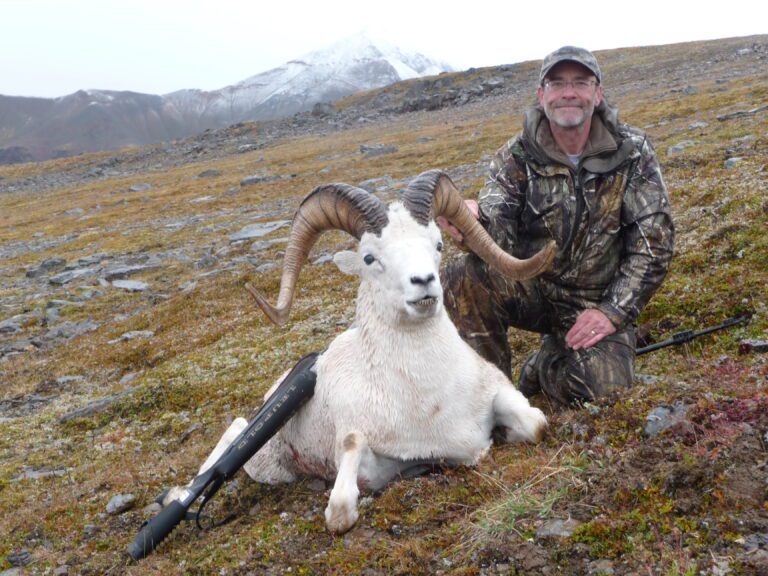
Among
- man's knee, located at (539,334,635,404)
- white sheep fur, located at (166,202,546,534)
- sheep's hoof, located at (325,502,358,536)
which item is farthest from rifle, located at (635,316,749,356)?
sheep's hoof, located at (325,502,358,536)

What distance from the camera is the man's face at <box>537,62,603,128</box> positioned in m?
6.79

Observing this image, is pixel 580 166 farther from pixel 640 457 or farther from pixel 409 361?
pixel 640 457

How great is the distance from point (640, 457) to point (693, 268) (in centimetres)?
569

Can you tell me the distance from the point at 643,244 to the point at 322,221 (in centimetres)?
333

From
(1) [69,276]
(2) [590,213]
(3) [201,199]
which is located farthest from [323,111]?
(2) [590,213]

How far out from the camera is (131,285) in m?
21.3

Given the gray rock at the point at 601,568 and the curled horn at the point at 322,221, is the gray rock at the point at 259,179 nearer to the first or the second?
the curled horn at the point at 322,221

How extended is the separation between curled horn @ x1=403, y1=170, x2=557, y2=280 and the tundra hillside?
1.42m

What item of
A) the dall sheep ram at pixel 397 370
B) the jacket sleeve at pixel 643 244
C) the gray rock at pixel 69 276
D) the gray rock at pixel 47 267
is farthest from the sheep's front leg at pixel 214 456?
the gray rock at pixel 47 267

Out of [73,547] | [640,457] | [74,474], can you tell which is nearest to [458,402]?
[640,457]

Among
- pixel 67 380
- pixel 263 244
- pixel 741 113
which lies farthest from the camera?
pixel 741 113

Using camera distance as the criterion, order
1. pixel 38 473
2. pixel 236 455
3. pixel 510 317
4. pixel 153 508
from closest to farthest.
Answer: pixel 236 455 < pixel 153 508 < pixel 510 317 < pixel 38 473

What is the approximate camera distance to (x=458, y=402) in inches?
225

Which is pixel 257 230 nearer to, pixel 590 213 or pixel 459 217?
pixel 459 217
